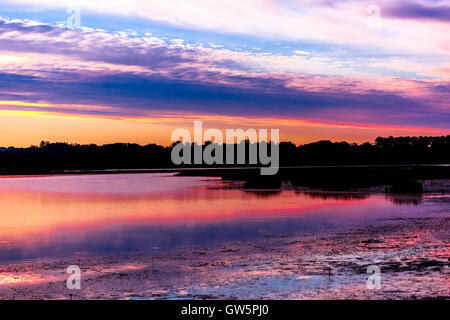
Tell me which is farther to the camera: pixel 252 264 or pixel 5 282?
pixel 252 264

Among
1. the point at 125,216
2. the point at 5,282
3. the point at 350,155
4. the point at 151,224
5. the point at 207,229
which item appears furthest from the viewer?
the point at 350,155

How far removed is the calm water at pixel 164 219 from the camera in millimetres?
19266

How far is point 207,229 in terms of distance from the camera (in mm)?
22969

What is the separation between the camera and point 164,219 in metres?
27.0

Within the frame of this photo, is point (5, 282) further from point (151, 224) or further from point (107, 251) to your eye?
point (151, 224)

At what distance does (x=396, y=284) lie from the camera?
11.7 m

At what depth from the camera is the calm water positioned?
63.2 ft

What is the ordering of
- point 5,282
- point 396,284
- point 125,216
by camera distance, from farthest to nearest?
point 125,216 < point 5,282 < point 396,284

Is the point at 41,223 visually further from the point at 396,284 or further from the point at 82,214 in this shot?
the point at 396,284
